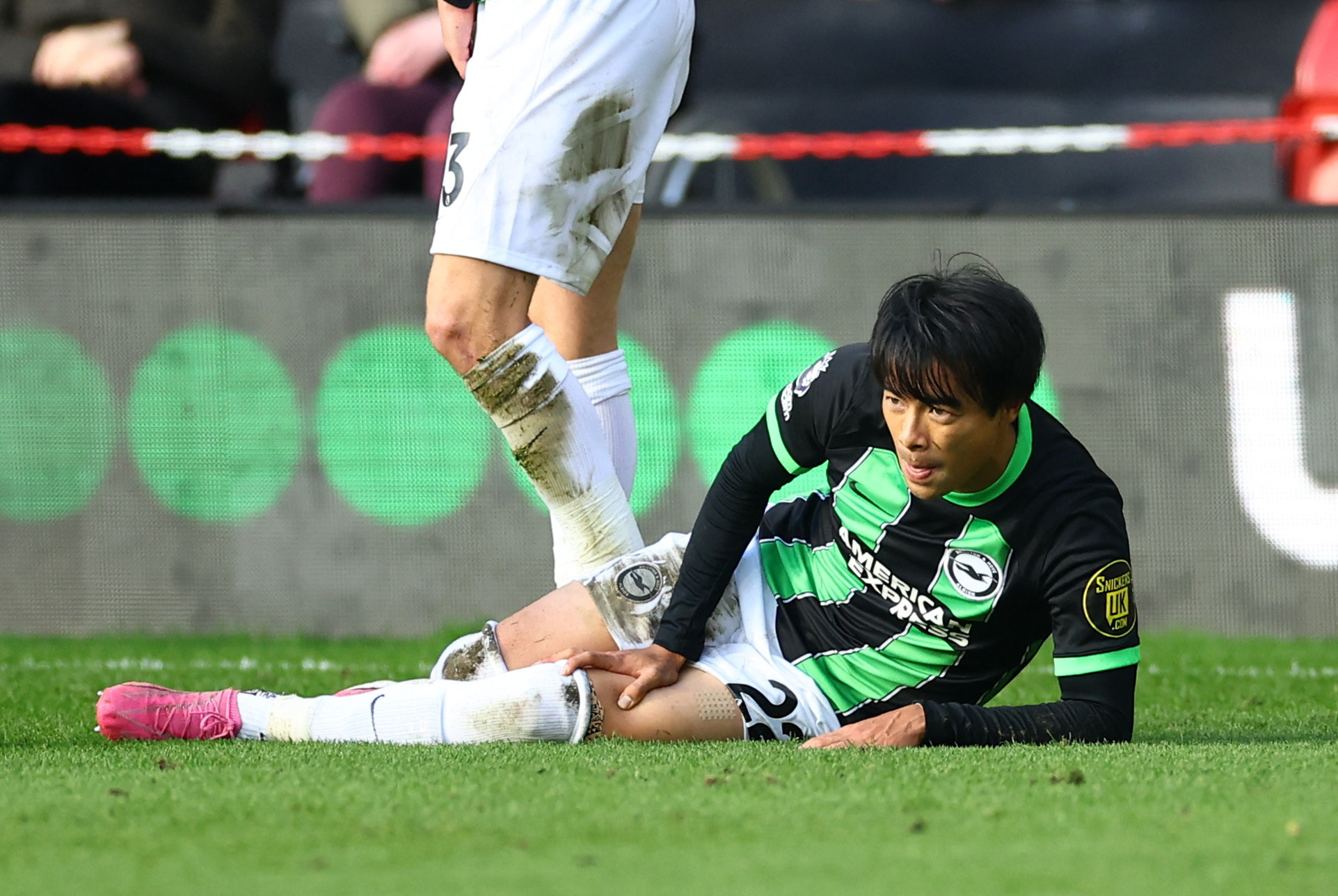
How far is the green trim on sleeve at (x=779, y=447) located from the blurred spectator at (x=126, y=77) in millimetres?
3434

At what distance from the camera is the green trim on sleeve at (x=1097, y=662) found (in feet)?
8.19

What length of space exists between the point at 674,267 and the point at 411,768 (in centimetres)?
294

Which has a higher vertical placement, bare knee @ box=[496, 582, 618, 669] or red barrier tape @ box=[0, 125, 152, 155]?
red barrier tape @ box=[0, 125, 152, 155]

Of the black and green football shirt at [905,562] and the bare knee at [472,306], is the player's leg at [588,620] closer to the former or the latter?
the black and green football shirt at [905,562]

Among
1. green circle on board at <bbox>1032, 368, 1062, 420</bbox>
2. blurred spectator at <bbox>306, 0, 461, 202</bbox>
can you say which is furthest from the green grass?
blurred spectator at <bbox>306, 0, 461, 202</bbox>

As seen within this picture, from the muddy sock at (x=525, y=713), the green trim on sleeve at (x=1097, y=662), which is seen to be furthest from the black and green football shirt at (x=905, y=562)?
the muddy sock at (x=525, y=713)

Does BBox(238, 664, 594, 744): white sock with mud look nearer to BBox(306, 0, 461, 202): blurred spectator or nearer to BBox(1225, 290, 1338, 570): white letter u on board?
BBox(1225, 290, 1338, 570): white letter u on board

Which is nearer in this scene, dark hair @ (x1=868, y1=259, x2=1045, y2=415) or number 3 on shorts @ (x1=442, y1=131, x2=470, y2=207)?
dark hair @ (x1=868, y1=259, x2=1045, y2=415)

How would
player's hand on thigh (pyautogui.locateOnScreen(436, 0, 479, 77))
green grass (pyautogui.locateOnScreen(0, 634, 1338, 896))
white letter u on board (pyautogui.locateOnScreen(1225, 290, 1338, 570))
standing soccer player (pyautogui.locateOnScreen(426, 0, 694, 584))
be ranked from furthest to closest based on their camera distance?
1. white letter u on board (pyautogui.locateOnScreen(1225, 290, 1338, 570))
2. player's hand on thigh (pyautogui.locateOnScreen(436, 0, 479, 77))
3. standing soccer player (pyautogui.locateOnScreen(426, 0, 694, 584))
4. green grass (pyautogui.locateOnScreen(0, 634, 1338, 896))

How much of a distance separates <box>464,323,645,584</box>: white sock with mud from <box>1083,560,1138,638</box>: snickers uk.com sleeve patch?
2.84ft

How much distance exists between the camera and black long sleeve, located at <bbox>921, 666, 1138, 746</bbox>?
2498mm

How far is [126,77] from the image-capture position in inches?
223

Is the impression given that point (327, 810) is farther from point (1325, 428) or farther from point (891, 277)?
point (1325, 428)

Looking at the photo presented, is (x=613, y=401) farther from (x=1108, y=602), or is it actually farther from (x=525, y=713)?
(x=1108, y=602)
